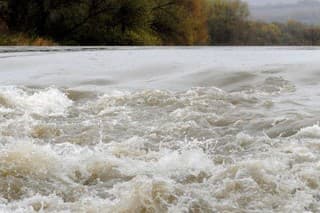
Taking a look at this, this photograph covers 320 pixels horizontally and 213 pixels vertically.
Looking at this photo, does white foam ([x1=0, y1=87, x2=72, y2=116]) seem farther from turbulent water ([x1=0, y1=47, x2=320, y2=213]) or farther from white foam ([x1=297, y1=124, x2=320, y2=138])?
white foam ([x1=297, y1=124, x2=320, y2=138])

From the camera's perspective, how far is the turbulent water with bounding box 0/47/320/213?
431cm

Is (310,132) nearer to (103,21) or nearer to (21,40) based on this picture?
(21,40)

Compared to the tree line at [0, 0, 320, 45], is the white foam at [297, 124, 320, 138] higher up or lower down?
lower down

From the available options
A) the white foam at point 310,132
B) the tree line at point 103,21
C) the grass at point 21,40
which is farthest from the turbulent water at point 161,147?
the tree line at point 103,21

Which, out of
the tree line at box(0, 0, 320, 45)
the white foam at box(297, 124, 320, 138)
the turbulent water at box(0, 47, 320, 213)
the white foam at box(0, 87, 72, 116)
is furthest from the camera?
the tree line at box(0, 0, 320, 45)

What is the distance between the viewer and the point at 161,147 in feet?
18.5

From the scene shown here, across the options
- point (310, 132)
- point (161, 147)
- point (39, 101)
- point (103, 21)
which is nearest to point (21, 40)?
point (103, 21)

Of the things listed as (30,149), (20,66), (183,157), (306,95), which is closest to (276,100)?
(306,95)

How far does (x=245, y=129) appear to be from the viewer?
635cm

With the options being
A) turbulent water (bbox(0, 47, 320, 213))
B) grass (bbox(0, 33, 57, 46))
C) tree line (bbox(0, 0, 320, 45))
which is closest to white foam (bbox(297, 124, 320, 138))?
turbulent water (bbox(0, 47, 320, 213))

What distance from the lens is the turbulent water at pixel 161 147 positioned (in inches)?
170

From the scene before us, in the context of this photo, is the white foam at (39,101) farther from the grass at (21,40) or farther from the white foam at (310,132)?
the grass at (21,40)

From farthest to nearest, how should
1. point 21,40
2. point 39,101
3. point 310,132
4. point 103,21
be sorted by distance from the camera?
1. point 103,21
2. point 21,40
3. point 39,101
4. point 310,132

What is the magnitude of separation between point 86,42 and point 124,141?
2676 cm
